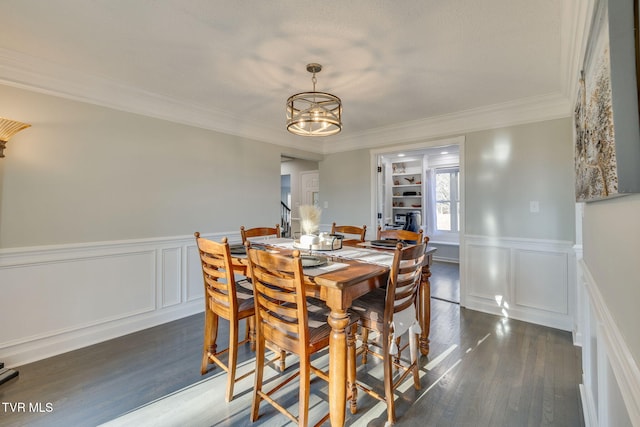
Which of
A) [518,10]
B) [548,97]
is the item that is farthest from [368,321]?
[548,97]

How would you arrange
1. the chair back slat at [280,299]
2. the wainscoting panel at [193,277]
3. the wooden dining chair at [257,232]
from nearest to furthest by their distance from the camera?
the chair back slat at [280,299]
the wooden dining chair at [257,232]
the wainscoting panel at [193,277]

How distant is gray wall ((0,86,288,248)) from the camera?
233 cm

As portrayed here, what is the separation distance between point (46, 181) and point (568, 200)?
15.9 feet

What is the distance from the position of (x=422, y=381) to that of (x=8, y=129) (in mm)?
3506

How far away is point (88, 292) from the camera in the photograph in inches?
104

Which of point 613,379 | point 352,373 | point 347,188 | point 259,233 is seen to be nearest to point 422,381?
point 352,373

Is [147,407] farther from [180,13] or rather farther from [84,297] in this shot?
[180,13]

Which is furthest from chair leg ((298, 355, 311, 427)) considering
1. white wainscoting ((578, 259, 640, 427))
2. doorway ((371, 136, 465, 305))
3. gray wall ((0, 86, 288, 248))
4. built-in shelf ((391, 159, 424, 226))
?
built-in shelf ((391, 159, 424, 226))

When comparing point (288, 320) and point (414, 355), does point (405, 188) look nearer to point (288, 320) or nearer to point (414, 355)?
point (414, 355)

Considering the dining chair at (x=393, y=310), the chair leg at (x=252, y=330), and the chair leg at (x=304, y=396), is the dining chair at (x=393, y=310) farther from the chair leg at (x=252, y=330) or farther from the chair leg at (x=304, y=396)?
the chair leg at (x=252, y=330)

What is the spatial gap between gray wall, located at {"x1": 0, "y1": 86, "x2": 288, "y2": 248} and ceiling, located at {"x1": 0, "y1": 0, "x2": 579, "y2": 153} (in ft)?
0.63

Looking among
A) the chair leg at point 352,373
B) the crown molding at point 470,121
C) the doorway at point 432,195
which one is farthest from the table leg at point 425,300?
the doorway at point 432,195

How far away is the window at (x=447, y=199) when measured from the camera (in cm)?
630

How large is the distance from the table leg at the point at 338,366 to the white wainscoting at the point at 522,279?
107 inches
